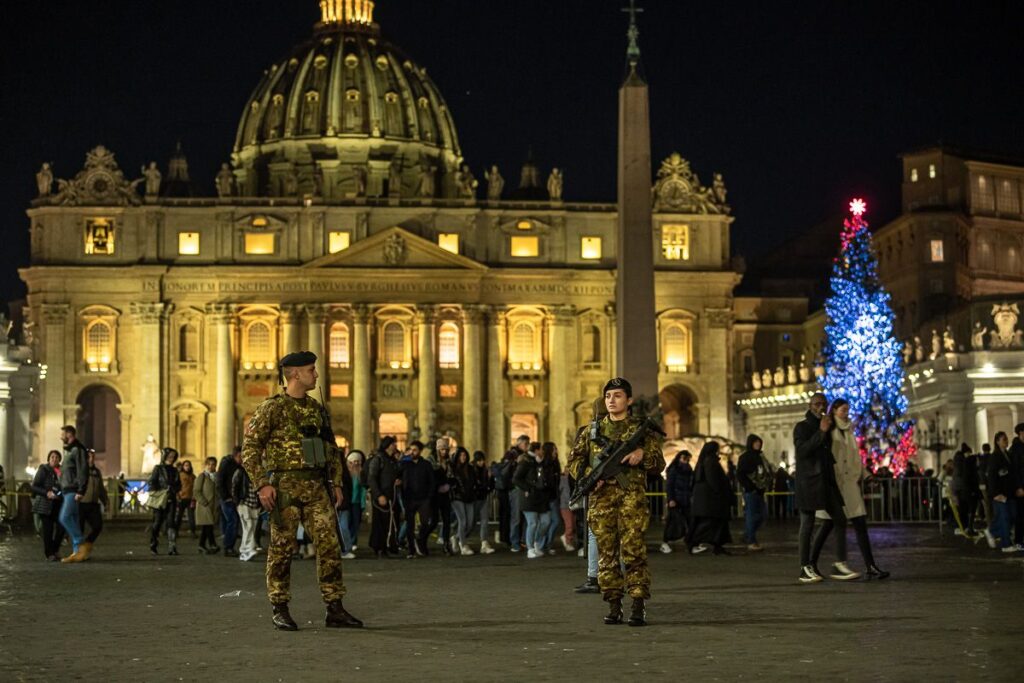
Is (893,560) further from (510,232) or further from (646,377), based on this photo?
(510,232)

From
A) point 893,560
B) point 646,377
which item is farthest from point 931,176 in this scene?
point 893,560

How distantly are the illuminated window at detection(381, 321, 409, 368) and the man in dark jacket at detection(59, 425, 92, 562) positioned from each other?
239 ft

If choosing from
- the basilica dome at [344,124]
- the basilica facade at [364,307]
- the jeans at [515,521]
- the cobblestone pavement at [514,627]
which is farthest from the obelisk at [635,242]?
the basilica dome at [344,124]

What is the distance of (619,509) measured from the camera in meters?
15.1

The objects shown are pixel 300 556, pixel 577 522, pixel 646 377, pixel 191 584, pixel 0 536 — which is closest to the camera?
pixel 191 584

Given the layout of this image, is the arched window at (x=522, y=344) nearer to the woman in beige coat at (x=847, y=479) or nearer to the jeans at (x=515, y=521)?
the jeans at (x=515, y=521)

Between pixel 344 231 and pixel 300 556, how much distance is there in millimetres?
72896

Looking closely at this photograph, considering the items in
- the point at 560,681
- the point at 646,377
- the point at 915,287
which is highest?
the point at 915,287

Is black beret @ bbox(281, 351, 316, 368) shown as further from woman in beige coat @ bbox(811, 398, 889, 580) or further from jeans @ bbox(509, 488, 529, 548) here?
jeans @ bbox(509, 488, 529, 548)

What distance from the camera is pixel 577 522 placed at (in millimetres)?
30984

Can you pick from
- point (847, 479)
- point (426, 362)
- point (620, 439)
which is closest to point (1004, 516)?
point (847, 479)

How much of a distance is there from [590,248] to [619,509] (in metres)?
84.7

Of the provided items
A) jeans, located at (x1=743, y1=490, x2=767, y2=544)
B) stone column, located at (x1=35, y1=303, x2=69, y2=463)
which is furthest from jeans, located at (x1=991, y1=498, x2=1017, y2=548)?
stone column, located at (x1=35, y1=303, x2=69, y2=463)

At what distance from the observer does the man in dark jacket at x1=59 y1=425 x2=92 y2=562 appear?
82.9 feet
